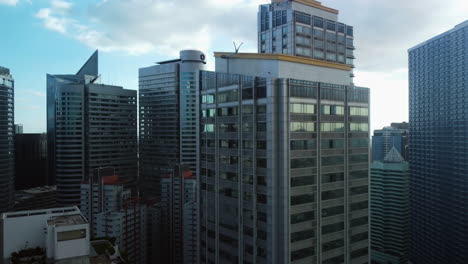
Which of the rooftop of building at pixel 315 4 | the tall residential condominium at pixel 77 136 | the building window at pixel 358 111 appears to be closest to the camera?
the building window at pixel 358 111

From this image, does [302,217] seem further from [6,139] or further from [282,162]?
[6,139]

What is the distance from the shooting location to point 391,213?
183 metres

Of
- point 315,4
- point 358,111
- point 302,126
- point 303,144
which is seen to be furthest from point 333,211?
point 315,4

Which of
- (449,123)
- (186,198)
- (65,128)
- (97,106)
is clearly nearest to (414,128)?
(449,123)

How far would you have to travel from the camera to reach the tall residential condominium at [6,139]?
Answer: 15488cm

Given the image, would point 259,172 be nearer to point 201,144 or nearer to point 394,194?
point 201,144

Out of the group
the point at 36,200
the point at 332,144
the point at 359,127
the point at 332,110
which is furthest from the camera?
the point at 36,200

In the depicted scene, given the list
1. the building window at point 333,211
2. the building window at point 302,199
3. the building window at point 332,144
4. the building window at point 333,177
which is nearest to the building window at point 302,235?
the building window at point 333,211

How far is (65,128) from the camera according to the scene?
184 meters

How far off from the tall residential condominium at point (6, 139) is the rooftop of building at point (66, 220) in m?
112

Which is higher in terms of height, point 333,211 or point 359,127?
point 359,127

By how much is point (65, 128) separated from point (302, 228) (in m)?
166

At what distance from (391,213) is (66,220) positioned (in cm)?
16358

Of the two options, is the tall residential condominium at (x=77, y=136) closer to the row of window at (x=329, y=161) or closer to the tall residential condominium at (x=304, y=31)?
the tall residential condominium at (x=304, y=31)
